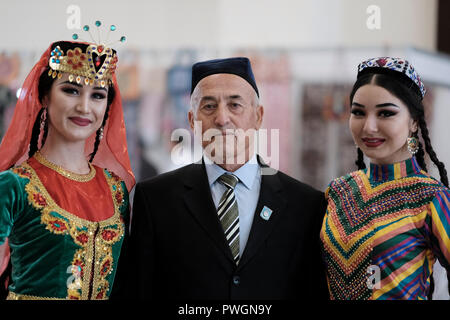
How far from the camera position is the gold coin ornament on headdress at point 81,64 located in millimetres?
1669

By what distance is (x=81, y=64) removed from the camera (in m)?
1.68

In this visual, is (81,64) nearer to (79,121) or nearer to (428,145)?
(79,121)

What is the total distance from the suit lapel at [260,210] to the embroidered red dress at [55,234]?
1.49 ft

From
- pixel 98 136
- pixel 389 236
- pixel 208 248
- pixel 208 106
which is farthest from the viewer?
pixel 98 136

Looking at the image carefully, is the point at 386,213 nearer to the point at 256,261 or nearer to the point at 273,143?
the point at 256,261

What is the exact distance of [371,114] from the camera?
5.19 ft

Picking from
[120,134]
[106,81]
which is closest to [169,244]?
[120,134]

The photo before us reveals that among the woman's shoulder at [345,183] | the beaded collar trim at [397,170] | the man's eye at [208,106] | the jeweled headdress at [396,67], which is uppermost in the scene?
the jeweled headdress at [396,67]

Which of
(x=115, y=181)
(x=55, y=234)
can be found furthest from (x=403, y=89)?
(x=55, y=234)

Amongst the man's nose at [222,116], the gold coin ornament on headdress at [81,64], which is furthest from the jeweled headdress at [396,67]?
the gold coin ornament on headdress at [81,64]

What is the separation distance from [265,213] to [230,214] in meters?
0.12

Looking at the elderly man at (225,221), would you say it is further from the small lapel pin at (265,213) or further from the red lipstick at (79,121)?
the red lipstick at (79,121)

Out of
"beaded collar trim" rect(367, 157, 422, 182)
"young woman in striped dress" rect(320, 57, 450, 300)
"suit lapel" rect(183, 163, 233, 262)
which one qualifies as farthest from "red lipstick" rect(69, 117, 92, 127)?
"beaded collar trim" rect(367, 157, 422, 182)

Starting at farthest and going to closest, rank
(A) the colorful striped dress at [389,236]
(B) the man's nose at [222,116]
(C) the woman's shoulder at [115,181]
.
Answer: (C) the woman's shoulder at [115,181]
(B) the man's nose at [222,116]
(A) the colorful striped dress at [389,236]
